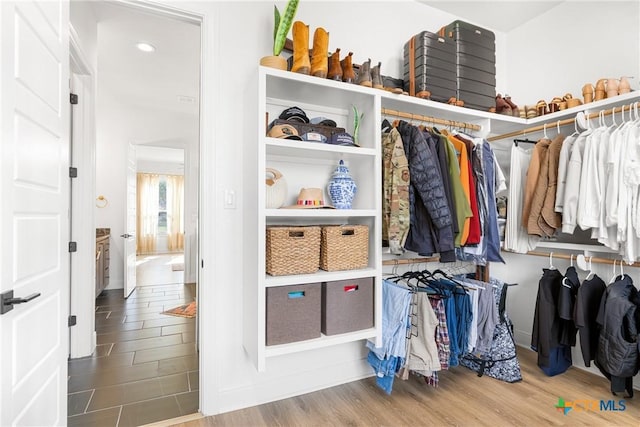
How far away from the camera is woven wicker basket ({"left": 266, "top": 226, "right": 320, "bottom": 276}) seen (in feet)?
5.42

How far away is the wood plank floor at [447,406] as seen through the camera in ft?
5.76

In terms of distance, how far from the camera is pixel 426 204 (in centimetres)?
187

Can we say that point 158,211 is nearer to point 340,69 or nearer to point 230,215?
point 230,215

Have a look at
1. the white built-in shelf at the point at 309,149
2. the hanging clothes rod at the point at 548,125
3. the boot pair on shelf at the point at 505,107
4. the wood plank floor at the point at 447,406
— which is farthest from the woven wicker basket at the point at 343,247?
the hanging clothes rod at the point at 548,125

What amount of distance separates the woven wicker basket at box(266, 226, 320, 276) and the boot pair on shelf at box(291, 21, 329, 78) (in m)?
0.88

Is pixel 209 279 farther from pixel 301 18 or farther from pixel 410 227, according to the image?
pixel 301 18

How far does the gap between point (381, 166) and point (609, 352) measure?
1.72m

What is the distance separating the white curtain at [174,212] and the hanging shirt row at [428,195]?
29.4ft

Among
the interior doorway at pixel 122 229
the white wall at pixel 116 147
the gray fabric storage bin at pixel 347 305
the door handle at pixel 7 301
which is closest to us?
the door handle at pixel 7 301

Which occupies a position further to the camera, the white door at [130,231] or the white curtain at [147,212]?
the white curtain at [147,212]

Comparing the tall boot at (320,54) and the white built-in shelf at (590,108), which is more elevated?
the tall boot at (320,54)

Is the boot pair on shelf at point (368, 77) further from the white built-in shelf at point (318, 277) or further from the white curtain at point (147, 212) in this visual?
the white curtain at point (147, 212)

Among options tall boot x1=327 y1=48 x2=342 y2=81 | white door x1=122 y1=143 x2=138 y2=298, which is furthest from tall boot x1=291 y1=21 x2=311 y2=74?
white door x1=122 y1=143 x2=138 y2=298

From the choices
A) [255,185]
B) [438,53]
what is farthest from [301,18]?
[255,185]
